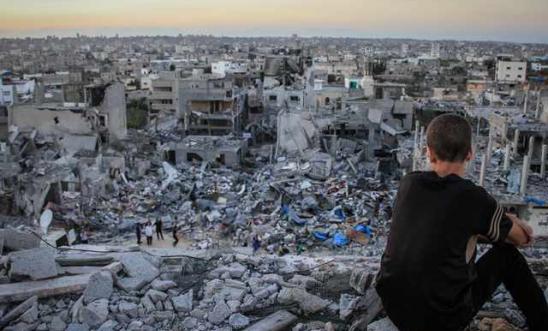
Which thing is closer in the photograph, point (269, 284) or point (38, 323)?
point (38, 323)

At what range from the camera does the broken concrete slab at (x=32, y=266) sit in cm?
444

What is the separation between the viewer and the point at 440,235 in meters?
2.19

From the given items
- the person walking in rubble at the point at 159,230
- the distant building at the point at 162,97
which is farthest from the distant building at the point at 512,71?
the person walking in rubble at the point at 159,230

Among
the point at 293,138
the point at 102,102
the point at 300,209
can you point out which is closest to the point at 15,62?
the point at 102,102

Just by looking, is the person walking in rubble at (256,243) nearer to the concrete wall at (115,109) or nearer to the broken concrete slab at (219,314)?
the broken concrete slab at (219,314)

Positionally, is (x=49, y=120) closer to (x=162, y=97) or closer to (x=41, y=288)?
(x=162, y=97)

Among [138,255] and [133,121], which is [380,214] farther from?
[133,121]

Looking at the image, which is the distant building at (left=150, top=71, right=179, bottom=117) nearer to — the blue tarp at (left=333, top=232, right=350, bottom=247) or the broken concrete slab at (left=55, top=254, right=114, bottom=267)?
the blue tarp at (left=333, top=232, right=350, bottom=247)

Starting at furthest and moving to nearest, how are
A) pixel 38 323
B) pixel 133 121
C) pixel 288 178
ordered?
pixel 133 121 < pixel 288 178 < pixel 38 323

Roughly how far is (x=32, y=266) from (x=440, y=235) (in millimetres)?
3469

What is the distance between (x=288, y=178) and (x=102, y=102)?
10651 millimetres

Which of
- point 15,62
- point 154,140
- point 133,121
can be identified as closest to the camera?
point 154,140

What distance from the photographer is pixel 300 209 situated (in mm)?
16297

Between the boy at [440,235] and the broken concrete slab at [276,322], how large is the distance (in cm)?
152
